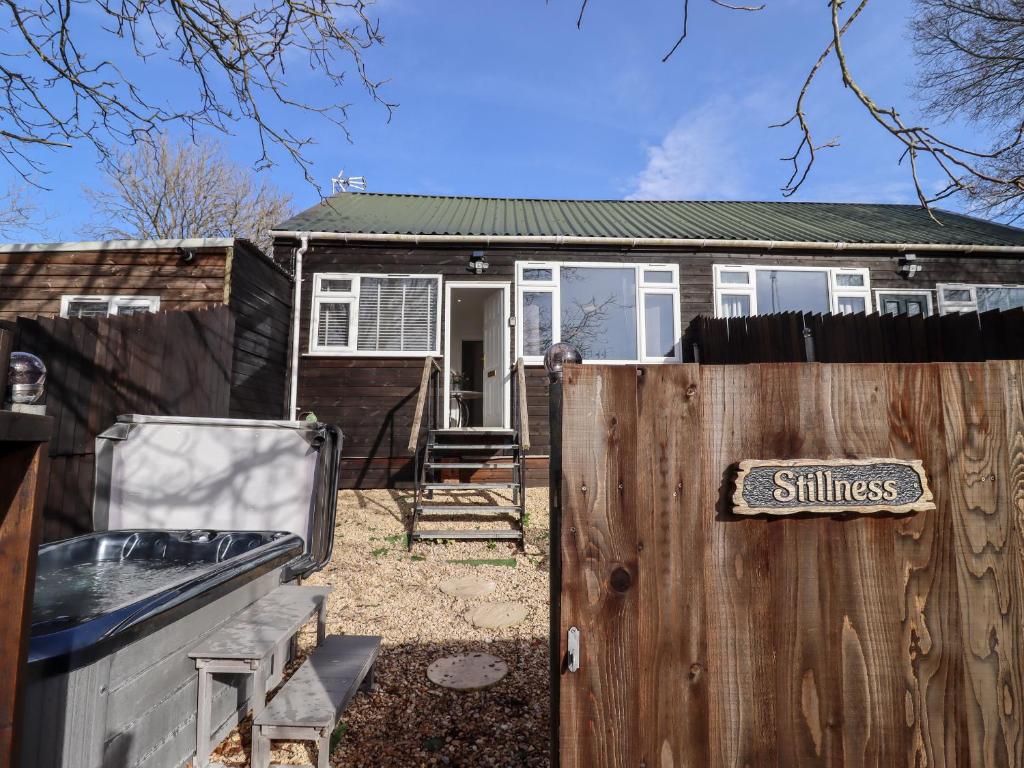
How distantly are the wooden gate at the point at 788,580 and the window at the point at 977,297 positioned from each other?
31.9 feet

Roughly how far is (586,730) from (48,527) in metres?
4.29

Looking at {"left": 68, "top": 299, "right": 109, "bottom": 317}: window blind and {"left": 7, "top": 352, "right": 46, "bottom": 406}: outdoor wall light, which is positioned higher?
{"left": 68, "top": 299, "right": 109, "bottom": 317}: window blind

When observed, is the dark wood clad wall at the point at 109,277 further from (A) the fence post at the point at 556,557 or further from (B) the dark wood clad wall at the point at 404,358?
(A) the fence post at the point at 556,557

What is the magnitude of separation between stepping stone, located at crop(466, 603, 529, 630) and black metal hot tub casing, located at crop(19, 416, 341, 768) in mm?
1320

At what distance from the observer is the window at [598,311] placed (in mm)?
8484

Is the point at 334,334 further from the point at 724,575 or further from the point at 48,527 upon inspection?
the point at 724,575

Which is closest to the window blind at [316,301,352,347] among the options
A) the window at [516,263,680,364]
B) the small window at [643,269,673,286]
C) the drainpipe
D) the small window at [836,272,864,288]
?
the drainpipe

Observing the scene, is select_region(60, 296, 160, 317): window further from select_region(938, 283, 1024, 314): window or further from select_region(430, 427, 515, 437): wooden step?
select_region(938, 283, 1024, 314): window

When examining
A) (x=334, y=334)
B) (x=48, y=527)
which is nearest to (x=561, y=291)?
(x=334, y=334)

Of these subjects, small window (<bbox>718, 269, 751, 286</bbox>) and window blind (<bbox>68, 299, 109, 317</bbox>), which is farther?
small window (<bbox>718, 269, 751, 286</bbox>)

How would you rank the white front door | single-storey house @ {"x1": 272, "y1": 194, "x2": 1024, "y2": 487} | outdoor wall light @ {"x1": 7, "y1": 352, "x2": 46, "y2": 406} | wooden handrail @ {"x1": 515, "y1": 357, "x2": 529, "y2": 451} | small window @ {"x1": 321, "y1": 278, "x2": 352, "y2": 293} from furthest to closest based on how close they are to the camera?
the white front door → small window @ {"x1": 321, "y1": 278, "x2": 352, "y2": 293} → single-storey house @ {"x1": 272, "y1": 194, "x2": 1024, "y2": 487} → wooden handrail @ {"x1": 515, "y1": 357, "x2": 529, "y2": 451} → outdoor wall light @ {"x1": 7, "y1": 352, "x2": 46, "y2": 406}

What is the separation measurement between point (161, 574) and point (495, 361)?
20.5 feet

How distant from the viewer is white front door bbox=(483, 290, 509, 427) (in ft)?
27.8

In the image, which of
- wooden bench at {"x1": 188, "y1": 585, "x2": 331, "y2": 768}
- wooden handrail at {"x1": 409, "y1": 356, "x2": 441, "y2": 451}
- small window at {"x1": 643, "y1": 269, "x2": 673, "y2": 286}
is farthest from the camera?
small window at {"x1": 643, "y1": 269, "x2": 673, "y2": 286}
